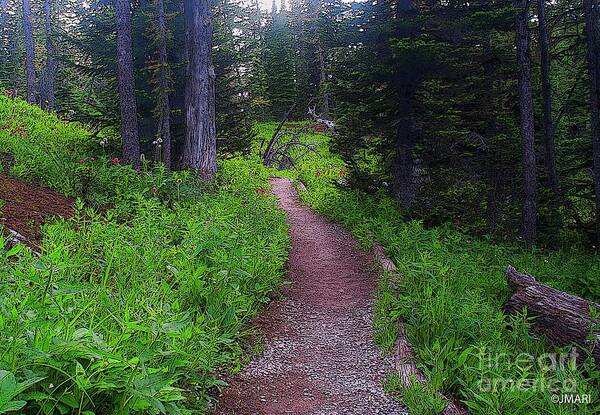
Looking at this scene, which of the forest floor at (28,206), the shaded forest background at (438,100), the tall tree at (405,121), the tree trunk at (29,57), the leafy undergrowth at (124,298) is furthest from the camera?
the tree trunk at (29,57)

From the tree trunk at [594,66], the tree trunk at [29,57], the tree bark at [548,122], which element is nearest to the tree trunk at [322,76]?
the tree bark at [548,122]

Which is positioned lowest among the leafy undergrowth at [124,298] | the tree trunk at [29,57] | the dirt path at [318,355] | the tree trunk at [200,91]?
the dirt path at [318,355]

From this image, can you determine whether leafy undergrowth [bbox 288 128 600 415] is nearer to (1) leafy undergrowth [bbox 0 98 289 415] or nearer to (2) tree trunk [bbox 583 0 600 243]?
(1) leafy undergrowth [bbox 0 98 289 415]

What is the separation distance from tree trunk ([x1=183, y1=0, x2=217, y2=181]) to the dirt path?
4976 millimetres

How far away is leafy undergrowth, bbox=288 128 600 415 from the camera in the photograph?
12.1 ft

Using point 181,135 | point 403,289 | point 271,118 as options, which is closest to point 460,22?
point 403,289

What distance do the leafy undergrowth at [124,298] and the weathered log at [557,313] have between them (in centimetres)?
317

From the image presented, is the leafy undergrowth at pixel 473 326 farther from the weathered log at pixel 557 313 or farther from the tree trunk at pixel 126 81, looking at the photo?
the tree trunk at pixel 126 81

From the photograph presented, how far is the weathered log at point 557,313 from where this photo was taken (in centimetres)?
493

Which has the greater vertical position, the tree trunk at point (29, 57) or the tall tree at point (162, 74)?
the tree trunk at point (29, 57)

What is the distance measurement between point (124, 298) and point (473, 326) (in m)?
3.31

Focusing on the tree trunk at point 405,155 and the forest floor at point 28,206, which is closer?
the forest floor at point 28,206

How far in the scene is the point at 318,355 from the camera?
4.99 meters

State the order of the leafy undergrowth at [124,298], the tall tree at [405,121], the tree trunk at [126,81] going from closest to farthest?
the leafy undergrowth at [124,298] < the tree trunk at [126,81] < the tall tree at [405,121]
